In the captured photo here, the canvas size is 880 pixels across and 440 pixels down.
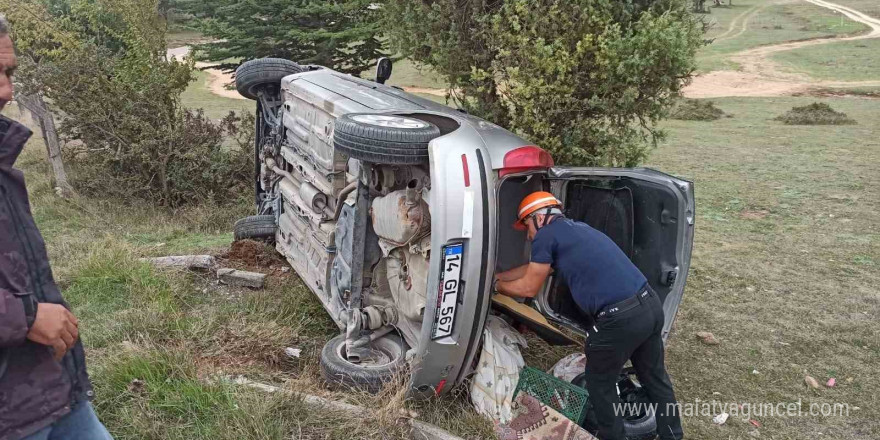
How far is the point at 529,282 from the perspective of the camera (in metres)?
3.69

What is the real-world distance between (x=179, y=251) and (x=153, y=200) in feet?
7.97

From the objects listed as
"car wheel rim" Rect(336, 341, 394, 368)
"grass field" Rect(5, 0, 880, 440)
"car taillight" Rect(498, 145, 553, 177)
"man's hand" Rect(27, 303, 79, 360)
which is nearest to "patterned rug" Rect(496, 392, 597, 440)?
"grass field" Rect(5, 0, 880, 440)

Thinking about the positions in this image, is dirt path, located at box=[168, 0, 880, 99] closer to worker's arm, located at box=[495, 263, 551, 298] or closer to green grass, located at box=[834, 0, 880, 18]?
worker's arm, located at box=[495, 263, 551, 298]

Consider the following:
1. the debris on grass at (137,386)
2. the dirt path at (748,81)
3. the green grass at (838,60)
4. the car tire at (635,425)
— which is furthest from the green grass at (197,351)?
the green grass at (838,60)

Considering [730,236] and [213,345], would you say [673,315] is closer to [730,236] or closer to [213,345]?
[213,345]

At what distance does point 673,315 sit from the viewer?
3.73m

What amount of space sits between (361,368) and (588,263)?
4.96 feet

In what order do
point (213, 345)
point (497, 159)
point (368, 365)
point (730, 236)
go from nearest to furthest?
1. point (497, 159)
2. point (368, 365)
3. point (213, 345)
4. point (730, 236)

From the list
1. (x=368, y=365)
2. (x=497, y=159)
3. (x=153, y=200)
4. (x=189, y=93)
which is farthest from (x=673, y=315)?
(x=189, y=93)

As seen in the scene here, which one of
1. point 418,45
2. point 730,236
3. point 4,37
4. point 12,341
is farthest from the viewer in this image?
point 730,236

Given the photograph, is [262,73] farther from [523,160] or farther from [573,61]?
[523,160]

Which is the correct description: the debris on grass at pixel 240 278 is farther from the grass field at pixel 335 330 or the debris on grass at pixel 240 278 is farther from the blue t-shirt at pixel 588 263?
the blue t-shirt at pixel 588 263

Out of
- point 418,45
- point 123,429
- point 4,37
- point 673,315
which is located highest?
point 4,37

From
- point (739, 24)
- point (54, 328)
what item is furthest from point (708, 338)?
point (739, 24)
